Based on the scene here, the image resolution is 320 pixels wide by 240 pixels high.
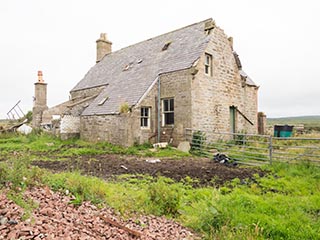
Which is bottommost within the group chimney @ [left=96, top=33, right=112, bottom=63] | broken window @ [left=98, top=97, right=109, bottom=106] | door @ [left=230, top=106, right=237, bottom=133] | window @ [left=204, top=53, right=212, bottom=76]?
door @ [left=230, top=106, right=237, bottom=133]

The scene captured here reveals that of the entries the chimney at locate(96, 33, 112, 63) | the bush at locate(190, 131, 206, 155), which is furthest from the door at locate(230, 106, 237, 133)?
the chimney at locate(96, 33, 112, 63)

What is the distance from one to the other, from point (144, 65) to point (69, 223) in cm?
1636

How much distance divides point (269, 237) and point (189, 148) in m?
10.1

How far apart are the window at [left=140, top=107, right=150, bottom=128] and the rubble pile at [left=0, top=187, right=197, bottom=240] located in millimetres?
10982

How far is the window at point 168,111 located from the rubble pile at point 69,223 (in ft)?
37.8

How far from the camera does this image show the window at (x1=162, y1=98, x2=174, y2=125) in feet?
52.8

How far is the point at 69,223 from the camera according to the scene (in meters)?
3.71

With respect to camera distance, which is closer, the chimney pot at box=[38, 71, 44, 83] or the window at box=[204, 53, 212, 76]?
the window at box=[204, 53, 212, 76]

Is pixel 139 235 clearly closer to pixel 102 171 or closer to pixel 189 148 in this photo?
pixel 102 171

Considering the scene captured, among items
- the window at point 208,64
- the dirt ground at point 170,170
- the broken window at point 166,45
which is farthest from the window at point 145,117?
the broken window at point 166,45

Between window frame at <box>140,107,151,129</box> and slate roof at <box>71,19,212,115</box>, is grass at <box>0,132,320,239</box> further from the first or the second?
slate roof at <box>71,19,212,115</box>

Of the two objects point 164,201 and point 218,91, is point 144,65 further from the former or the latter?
point 164,201

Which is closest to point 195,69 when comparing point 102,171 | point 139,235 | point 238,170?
point 238,170

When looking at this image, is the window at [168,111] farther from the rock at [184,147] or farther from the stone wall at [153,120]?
the rock at [184,147]
